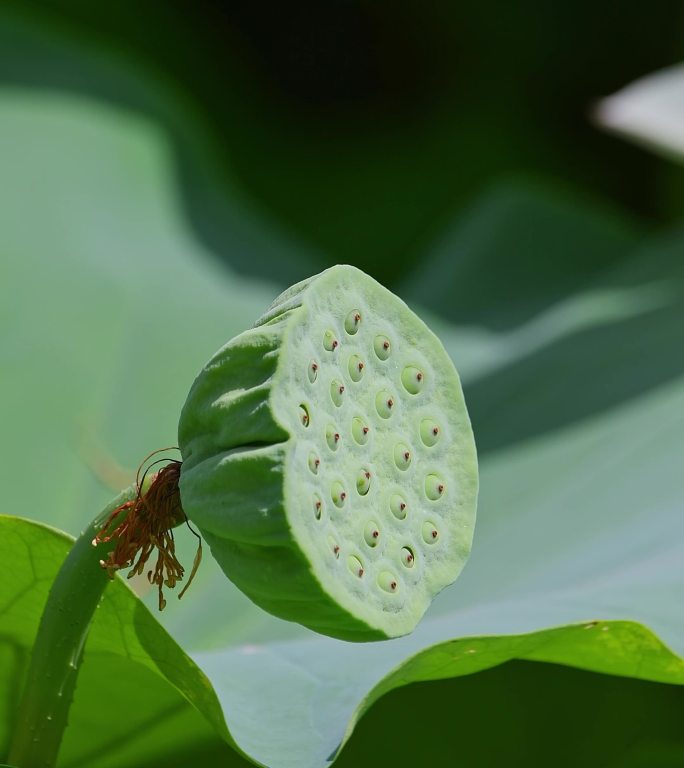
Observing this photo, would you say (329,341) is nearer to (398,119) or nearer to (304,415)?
(304,415)

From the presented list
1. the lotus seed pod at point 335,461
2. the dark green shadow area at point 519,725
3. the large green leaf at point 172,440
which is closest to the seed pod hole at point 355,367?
the lotus seed pod at point 335,461

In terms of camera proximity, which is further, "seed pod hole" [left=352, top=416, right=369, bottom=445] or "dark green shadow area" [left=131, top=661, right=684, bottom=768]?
"dark green shadow area" [left=131, top=661, right=684, bottom=768]

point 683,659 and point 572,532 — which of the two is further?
point 572,532

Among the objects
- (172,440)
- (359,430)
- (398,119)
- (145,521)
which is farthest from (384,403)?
(398,119)

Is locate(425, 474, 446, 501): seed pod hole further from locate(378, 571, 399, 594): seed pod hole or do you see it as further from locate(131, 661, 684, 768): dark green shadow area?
locate(131, 661, 684, 768): dark green shadow area

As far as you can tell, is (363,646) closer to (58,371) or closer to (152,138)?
(58,371)

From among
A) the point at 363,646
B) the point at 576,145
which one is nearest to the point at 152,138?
the point at 576,145

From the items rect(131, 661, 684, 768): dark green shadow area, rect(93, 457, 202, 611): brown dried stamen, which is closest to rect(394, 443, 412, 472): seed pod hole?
rect(93, 457, 202, 611): brown dried stamen
